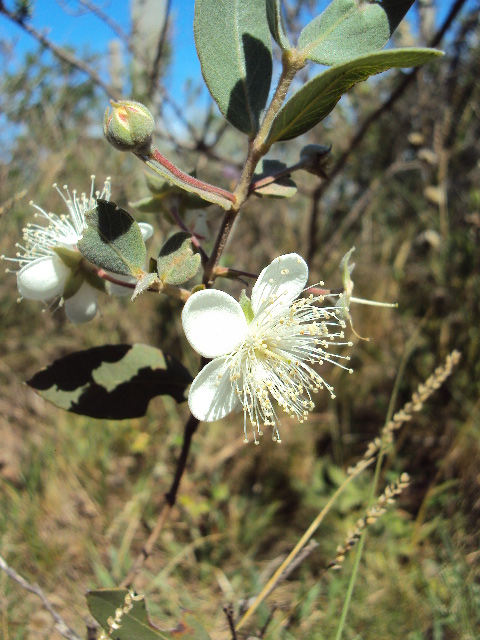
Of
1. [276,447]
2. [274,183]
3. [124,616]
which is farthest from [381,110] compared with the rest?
[124,616]

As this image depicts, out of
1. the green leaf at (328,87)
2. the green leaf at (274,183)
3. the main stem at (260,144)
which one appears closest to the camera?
the green leaf at (328,87)

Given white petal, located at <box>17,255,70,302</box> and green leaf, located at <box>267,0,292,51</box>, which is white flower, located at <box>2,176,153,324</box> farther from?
green leaf, located at <box>267,0,292,51</box>

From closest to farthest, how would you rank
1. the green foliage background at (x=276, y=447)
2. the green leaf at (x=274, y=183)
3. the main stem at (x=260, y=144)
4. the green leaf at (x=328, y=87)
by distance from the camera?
the green leaf at (x=328, y=87) < the main stem at (x=260, y=144) < the green leaf at (x=274, y=183) < the green foliage background at (x=276, y=447)

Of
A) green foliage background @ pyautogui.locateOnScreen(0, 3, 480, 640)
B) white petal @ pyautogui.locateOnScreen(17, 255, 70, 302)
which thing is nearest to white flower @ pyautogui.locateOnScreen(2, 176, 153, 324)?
white petal @ pyautogui.locateOnScreen(17, 255, 70, 302)

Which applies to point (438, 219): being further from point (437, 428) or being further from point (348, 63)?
point (348, 63)

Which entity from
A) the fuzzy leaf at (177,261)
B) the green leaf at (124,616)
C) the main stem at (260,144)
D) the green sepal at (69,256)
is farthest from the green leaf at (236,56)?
the green leaf at (124,616)

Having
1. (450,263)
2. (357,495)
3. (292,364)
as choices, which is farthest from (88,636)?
(450,263)

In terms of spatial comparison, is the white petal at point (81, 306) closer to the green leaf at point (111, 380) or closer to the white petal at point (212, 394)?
the green leaf at point (111, 380)

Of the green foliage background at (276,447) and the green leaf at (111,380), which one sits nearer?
the green leaf at (111,380)
